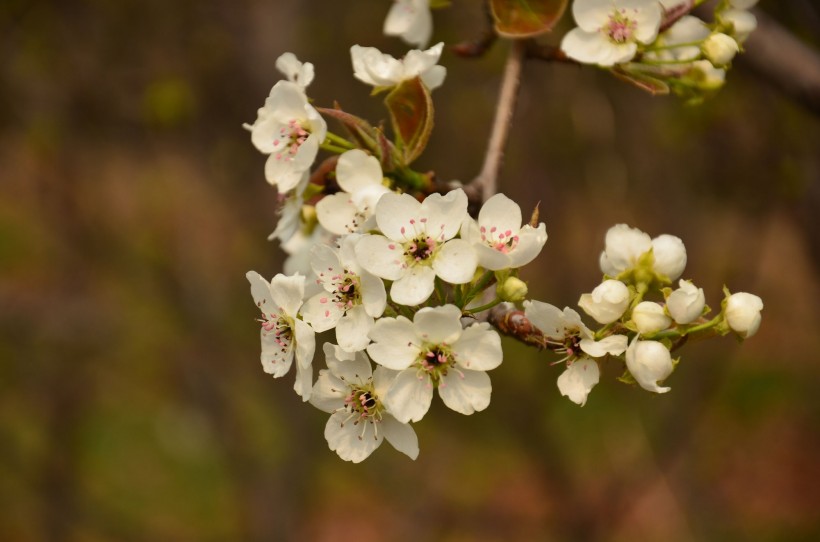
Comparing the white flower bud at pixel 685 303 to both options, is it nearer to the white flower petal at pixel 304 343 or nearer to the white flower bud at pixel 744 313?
the white flower bud at pixel 744 313

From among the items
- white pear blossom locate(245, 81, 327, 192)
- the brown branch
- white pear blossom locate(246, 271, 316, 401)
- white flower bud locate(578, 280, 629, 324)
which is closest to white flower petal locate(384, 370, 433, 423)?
white pear blossom locate(246, 271, 316, 401)

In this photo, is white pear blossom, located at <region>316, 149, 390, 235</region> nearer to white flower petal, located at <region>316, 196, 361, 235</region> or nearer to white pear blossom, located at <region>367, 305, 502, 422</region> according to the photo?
white flower petal, located at <region>316, 196, 361, 235</region>

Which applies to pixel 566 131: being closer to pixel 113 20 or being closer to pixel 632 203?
pixel 632 203

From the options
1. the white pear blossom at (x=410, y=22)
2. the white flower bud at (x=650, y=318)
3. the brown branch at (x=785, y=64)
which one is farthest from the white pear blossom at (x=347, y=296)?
the brown branch at (x=785, y=64)

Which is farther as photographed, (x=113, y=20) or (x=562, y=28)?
(x=113, y=20)

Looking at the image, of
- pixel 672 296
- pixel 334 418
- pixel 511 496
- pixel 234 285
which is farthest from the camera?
pixel 511 496

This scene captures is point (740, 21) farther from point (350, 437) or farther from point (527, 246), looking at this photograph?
point (350, 437)

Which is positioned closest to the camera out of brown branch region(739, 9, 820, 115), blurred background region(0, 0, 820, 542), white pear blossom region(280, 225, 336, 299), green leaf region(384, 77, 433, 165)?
green leaf region(384, 77, 433, 165)

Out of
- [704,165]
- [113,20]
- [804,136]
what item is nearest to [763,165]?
[804,136]
